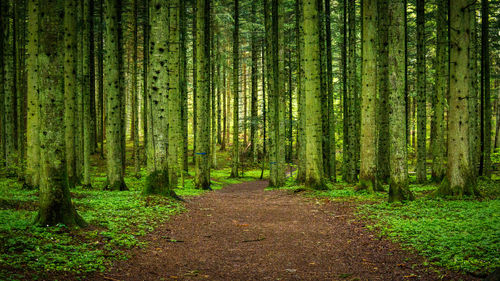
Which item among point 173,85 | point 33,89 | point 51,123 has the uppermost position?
point 173,85

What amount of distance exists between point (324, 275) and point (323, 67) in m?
14.8

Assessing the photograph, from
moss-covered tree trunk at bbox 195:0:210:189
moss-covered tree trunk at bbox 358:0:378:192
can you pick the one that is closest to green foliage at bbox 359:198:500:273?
moss-covered tree trunk at bbox 358:0:378:192

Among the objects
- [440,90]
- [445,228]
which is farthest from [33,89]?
[440,90]

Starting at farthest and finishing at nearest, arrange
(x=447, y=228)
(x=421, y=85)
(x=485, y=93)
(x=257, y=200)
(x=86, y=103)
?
(x=485, y=93)
(x=421, y=85)
(x=86, y=103)
(x=257, y=200)
(x=447, y=228)

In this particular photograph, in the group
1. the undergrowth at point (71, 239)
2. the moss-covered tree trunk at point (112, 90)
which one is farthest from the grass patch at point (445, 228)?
the moss-covered tree trunk at point (112, 90)

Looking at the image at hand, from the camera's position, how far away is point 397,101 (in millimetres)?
9461

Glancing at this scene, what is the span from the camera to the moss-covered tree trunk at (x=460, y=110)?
9898 mm

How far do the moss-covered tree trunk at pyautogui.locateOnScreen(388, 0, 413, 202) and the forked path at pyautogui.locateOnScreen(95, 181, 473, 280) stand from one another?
67.3 inches

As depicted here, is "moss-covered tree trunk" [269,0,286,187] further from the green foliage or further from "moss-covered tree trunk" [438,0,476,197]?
"moss-covered tree trunk" [438,0,476,197]

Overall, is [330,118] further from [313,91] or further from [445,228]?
[445,228]

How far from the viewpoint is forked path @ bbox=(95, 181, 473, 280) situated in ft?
15.9

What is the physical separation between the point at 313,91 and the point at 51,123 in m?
9.94

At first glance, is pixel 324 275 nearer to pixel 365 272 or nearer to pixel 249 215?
pixel 365 272

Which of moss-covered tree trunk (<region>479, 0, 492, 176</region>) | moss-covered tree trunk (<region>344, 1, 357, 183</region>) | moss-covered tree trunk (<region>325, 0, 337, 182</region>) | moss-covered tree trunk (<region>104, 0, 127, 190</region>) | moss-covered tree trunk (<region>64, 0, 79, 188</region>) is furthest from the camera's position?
moss-covered tree trunk (<region>325, 0, 337, 182</region>)
